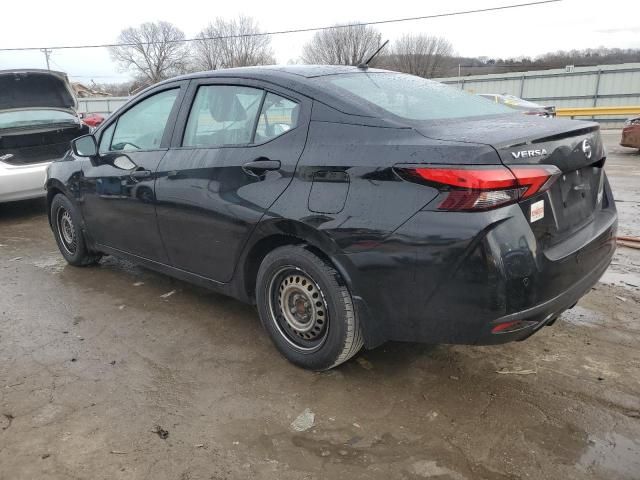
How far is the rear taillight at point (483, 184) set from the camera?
225 centimetres

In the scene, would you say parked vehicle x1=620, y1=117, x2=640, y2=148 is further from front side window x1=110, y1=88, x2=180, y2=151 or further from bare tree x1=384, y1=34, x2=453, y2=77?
bare tree x1=384, y1=34, x2=453, y2=77

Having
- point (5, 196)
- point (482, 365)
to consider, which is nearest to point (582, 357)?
point (482, 365)

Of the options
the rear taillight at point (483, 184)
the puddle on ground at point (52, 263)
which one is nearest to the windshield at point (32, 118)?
the puddle on ground at point (52, 263)

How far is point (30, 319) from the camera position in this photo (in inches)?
155

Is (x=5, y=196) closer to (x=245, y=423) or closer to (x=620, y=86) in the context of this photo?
(x=245, y=423)

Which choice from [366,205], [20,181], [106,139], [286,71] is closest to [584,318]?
[366,205]

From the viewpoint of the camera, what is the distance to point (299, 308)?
304 centimetres

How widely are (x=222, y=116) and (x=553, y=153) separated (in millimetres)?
1971

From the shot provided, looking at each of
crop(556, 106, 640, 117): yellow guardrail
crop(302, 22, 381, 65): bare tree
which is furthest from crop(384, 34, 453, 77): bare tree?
crop(556, 106, 640, 117): yellow guardrail

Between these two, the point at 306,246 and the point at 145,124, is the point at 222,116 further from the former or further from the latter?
the point at 306,246

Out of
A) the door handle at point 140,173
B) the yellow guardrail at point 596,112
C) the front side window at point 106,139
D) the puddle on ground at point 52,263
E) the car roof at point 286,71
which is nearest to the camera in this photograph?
the car roof at point 286,71

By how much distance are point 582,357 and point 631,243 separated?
273cm

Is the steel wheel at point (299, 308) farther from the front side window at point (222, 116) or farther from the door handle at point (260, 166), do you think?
the front side window at point (222, 116)

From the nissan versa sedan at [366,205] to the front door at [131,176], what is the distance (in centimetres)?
2
